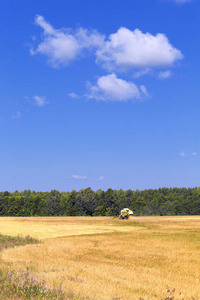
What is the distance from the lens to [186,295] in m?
12.9

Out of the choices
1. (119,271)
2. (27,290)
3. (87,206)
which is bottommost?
(119,271)

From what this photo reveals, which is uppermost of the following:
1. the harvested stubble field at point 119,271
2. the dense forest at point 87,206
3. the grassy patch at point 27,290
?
the dense forest at point 87,206

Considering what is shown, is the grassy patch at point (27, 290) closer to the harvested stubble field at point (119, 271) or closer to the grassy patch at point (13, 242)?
the harvested stubble field at point (119, 271)

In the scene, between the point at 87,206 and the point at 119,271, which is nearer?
the point at 119,271

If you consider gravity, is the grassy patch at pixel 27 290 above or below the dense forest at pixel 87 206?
below

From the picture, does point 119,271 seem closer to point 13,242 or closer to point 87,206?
point 13,242

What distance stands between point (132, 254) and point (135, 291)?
1235 centimetres

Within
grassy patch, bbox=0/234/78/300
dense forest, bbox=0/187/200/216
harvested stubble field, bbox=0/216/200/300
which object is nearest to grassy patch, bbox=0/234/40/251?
harvested stubble field, bbox=0/216/200/300

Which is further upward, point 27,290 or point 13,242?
point 27,290

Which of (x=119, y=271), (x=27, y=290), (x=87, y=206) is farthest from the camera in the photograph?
(x=87, y=206)

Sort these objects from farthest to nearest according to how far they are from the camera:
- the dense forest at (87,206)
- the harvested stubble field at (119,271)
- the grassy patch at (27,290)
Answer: the dense forest at (87,206)
the harvested stubble field at (119,271)
the grassy patch at (27,290)

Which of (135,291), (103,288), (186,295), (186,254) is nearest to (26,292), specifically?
(103,288)

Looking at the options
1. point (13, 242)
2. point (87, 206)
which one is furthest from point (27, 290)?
point (87, 206)

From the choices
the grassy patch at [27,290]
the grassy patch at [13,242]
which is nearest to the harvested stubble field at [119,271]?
the grassy patch at [27,290]
